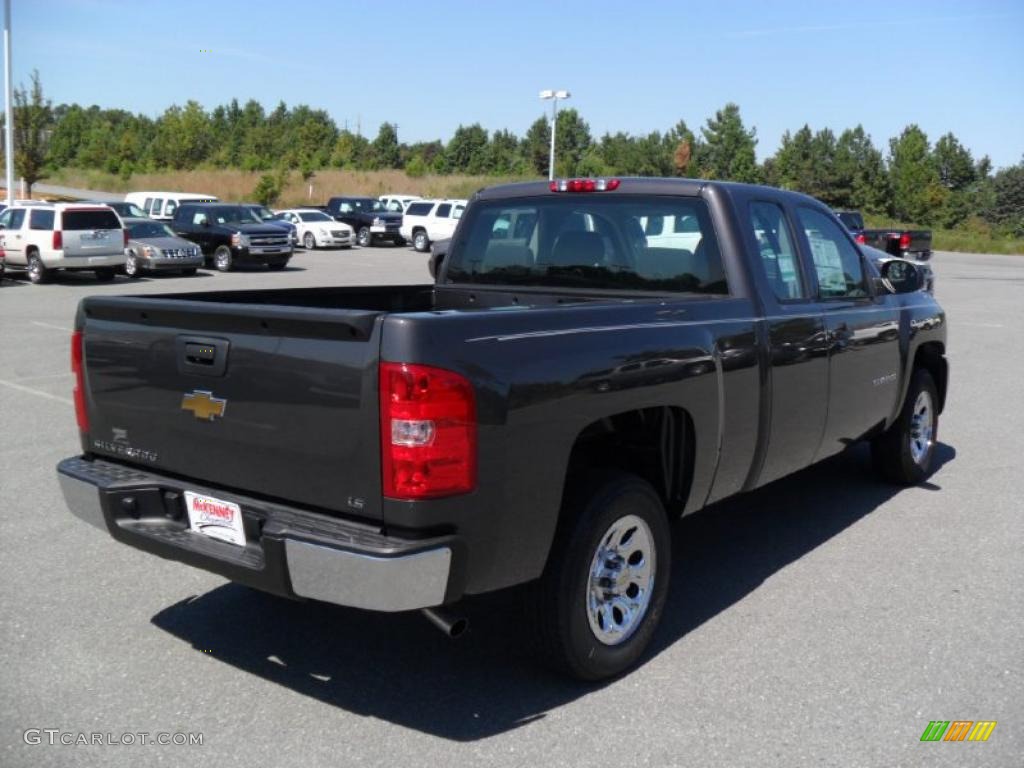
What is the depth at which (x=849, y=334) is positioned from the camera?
5.35 metres

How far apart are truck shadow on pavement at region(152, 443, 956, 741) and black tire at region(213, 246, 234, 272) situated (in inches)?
926

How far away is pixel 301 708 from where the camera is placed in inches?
139

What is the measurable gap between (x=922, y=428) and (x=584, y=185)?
3285 millimetres

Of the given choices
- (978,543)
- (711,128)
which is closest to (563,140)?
(711,128)

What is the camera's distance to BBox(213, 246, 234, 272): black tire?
1065 inches

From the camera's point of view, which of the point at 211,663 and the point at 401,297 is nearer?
the point at 211,663

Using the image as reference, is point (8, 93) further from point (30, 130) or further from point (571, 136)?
point (571, 136)

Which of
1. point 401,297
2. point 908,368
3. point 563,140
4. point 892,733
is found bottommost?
point 892,733

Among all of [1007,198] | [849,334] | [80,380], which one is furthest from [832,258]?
[1007,198]

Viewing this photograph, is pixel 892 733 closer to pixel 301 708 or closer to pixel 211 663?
pixel 301 708

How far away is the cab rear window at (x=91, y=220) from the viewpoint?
73.3 feet

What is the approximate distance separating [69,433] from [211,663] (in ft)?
14.8

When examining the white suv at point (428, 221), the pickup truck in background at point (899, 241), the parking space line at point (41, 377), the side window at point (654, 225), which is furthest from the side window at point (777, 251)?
the white suv at point (428, 221)

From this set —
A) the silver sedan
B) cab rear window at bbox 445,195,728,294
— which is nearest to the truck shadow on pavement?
cab rear window at bbox 445,195,728,294
